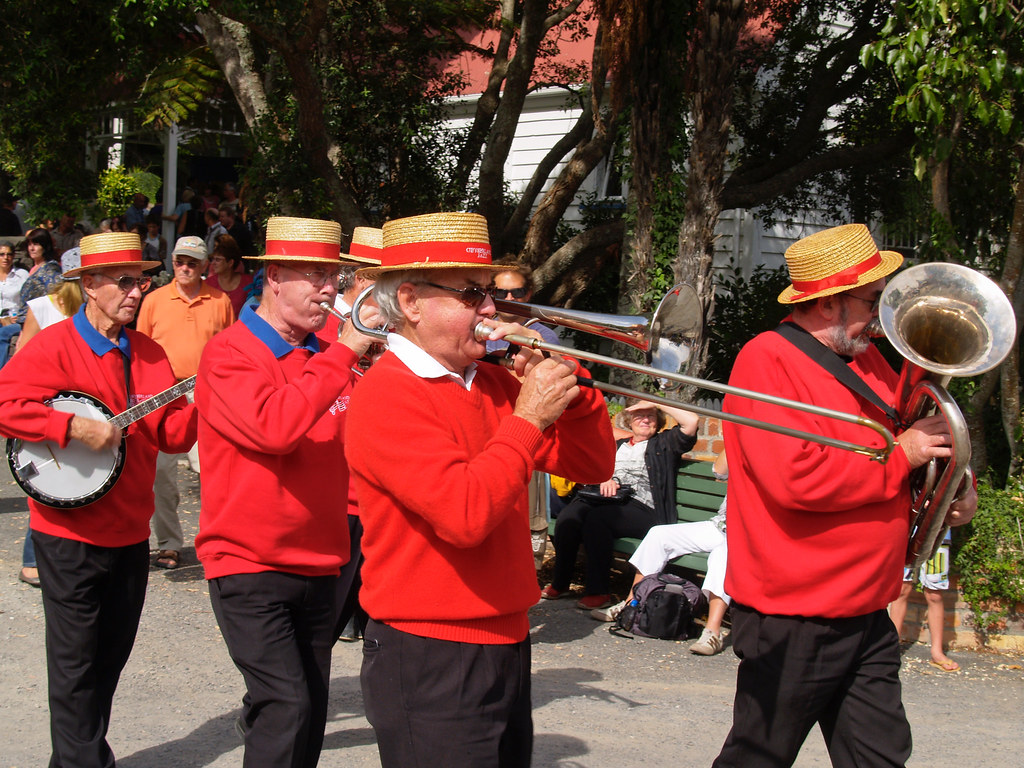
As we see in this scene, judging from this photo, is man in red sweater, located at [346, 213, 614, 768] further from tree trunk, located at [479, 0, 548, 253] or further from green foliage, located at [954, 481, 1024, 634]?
tree trunk, located at [479, 0, 548, 253]

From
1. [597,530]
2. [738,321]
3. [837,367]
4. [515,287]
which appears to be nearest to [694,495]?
[597,530]

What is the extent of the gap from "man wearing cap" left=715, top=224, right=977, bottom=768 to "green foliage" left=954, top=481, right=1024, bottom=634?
10.1ft

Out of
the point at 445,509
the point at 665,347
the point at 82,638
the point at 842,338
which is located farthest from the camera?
the point at 82,638

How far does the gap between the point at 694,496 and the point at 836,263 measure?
394cm

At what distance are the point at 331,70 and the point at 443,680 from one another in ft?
38.1

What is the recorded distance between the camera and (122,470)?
4.09 meters

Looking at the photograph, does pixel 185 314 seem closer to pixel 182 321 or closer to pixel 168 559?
pixel 182 321

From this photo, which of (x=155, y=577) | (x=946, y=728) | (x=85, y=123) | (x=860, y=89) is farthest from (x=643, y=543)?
(x=85, y=123)

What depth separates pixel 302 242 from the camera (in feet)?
12.4

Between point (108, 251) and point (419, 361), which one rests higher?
point (108, 251)

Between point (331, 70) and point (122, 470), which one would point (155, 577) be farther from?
point (331, 70)

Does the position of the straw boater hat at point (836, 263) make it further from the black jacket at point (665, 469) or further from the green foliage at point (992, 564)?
the black jacket at point (665, 469)

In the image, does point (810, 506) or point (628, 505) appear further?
point (628, 505)

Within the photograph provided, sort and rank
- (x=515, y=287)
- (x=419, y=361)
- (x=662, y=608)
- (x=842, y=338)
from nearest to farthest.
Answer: (x=419, y=361)
(x=842, y=338)
(x=515, y=287)
(x=662, y=608)
